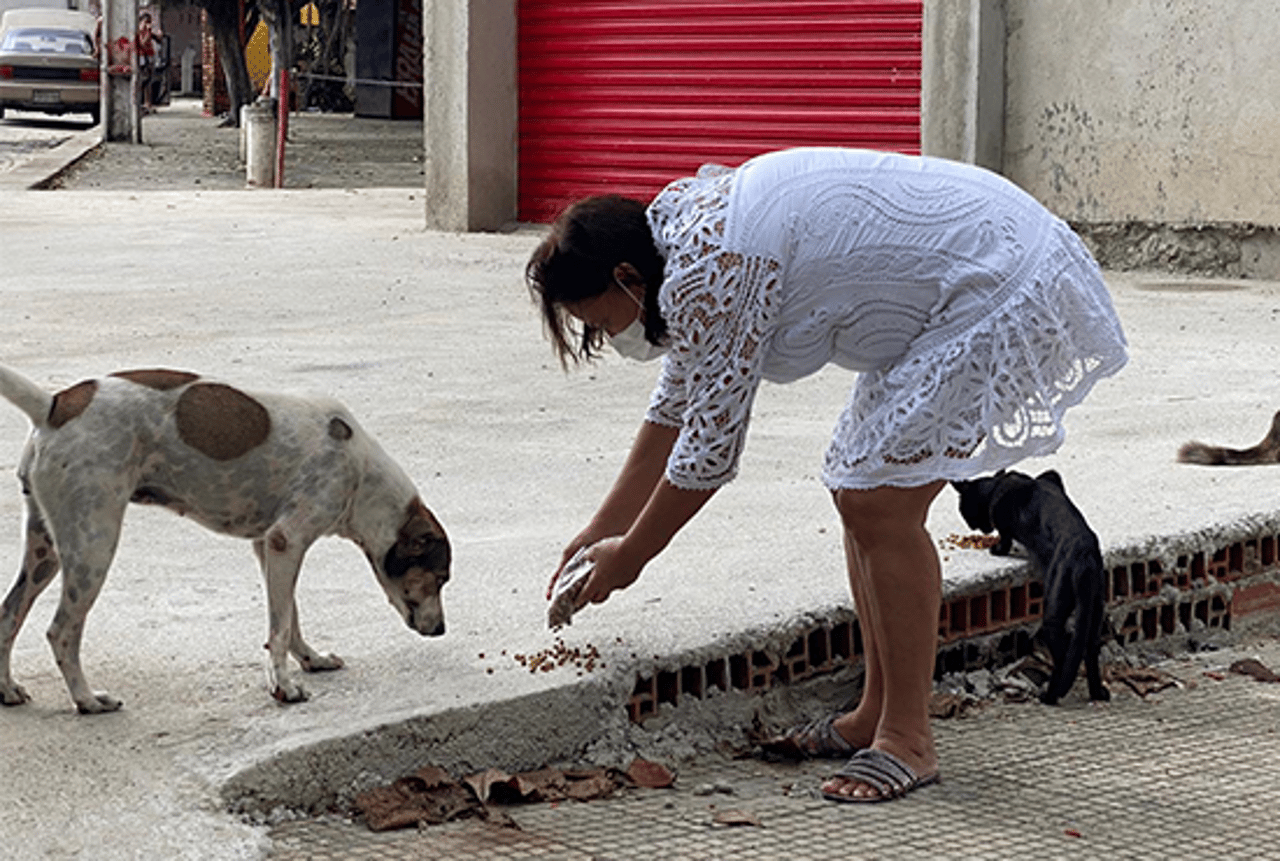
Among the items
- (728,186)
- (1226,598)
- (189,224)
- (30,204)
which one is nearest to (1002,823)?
(728,186)

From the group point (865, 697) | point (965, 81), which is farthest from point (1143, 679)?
point (965, 81)

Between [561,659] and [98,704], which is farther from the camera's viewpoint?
[561,659]

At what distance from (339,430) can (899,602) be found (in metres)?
1.17

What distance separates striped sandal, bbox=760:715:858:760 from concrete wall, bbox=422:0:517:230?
35.3 feet

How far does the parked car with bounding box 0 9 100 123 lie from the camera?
29.7 meters

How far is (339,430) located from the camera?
12.5 ft

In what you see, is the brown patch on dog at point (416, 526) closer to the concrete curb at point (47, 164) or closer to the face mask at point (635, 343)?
the face mask at point (635, 343)

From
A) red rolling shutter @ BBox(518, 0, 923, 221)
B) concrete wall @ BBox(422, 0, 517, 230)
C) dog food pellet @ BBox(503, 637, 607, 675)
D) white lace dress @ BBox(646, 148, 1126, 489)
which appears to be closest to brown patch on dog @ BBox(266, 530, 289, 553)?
dog food pellet @ BBox(503, 637, 607, 675)

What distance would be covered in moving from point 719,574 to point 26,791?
1.87 meters

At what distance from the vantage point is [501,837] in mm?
3361

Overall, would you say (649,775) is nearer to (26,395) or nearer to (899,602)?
(899,602)

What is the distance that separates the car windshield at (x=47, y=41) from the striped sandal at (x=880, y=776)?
1123 inches

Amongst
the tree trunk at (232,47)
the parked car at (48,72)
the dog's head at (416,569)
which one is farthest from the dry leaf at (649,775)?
the parked car at (48,72)

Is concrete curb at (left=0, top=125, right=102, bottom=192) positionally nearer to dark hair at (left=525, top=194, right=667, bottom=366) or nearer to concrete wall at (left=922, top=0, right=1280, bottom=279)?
concrete wall at (left=922, top=0, right=1280, bottom=279)
